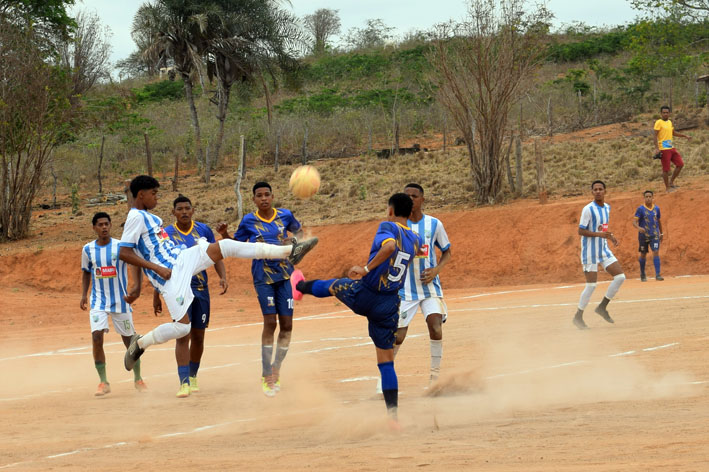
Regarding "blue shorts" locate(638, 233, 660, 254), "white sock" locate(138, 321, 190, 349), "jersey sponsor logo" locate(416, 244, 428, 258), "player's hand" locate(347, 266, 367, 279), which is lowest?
"blue shorts" locate(638, 233, 660, 254)

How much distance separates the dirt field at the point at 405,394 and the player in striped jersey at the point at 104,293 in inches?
17.5

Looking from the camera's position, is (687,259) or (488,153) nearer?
(687,259)

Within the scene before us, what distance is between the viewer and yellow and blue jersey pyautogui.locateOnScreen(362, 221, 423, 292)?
7.23m

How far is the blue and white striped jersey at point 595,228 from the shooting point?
12.4 metres

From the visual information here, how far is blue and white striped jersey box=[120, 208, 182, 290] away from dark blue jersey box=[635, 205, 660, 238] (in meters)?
13.0

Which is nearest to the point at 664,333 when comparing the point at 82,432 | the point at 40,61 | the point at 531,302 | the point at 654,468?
the point at 531,302

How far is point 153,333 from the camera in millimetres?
8633

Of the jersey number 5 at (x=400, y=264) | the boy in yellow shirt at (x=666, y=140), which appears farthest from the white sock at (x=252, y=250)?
the boy in yellow shirt at (x=666, y=140)

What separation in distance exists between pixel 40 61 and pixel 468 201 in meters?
14.9

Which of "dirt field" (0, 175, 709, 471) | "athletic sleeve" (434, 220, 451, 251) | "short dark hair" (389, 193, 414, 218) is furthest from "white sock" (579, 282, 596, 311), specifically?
"short dark hair" (389, 193, 414, 218)

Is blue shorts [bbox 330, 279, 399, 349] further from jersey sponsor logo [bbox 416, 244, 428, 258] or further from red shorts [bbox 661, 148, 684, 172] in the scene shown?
red shorts [bbox 661, 148, 684, 172]

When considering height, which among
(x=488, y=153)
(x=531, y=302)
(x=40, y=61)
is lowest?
(x=531, y=302)

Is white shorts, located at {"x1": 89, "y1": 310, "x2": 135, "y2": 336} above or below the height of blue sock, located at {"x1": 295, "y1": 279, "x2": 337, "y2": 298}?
below

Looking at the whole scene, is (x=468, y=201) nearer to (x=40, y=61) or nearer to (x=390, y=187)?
(x=390, y=187)
